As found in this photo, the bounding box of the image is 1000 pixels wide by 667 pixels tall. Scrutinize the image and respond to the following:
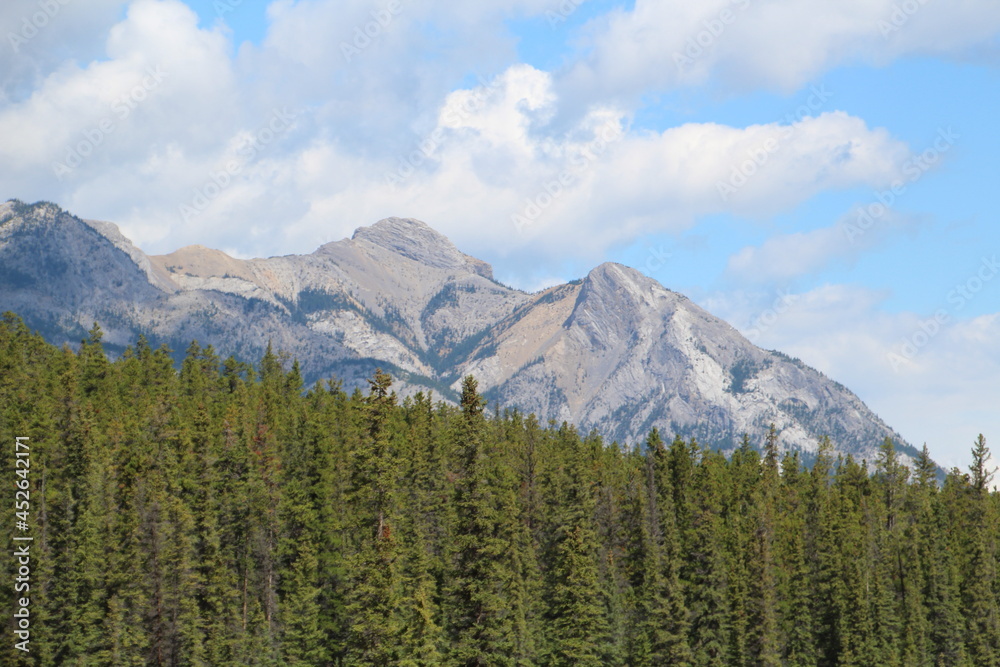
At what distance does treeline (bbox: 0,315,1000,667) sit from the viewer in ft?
187

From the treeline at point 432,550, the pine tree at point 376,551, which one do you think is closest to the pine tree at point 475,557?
the treeline at point 432,550

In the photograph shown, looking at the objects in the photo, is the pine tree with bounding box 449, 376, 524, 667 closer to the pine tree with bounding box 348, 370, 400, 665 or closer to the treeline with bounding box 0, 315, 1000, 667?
the treeline with bounding box 0, 315, 1000, 667

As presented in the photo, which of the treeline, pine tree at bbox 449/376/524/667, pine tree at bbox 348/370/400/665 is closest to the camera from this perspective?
pine tree at bbox 348/370/400/665

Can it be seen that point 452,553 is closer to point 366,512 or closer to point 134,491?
point 366,512

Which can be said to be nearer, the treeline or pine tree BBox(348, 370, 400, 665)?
pine tree BBox(348, 370, 400, 665)

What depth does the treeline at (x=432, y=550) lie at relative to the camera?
57125 mm

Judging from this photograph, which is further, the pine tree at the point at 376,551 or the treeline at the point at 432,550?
the treeline at the point at 432,550

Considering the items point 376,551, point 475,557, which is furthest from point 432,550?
point 376,551

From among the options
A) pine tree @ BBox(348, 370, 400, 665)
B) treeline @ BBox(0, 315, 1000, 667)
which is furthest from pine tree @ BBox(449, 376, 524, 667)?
pine tree @ BBox(348, 370, 400, 665)

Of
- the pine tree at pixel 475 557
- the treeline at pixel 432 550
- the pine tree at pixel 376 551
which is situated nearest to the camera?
the pine tree at pixel 376 551

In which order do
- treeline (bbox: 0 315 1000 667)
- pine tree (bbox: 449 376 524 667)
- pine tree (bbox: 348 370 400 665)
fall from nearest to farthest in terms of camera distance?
1. pine tree (bbox: 348 370 400 665)
2. pine tree (bbox: 449 376 524 667)
3. treeline (bbox: 0 315 1000 667)

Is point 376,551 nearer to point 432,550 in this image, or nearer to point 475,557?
point 475,557

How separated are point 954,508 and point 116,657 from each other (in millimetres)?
108197

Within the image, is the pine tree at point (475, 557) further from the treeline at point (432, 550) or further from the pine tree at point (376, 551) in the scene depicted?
the pine tree at point (376, 551)
